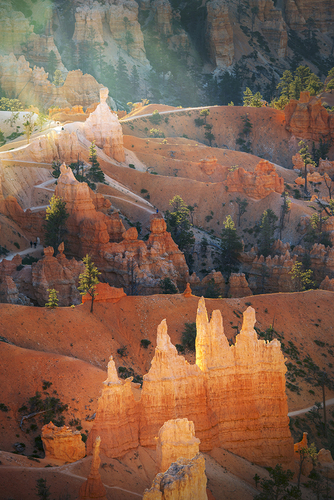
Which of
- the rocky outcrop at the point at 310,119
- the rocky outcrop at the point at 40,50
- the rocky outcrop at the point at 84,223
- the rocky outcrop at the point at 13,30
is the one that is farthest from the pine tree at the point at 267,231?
the rocky outcrop at the point at 13,30

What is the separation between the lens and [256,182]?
11438cm

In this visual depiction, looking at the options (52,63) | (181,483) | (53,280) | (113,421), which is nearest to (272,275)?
(53,280)

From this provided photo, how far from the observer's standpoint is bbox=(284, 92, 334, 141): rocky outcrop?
489ft

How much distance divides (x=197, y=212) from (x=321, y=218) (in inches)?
795

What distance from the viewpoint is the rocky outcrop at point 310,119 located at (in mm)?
149000

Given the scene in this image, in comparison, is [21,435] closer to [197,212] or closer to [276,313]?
[276,313]

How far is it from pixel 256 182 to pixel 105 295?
5606cm

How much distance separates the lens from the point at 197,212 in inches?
4513

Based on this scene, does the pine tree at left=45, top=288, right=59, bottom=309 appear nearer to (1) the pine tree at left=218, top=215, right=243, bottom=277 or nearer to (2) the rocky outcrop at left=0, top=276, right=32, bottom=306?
(2) the rocky outcrop at left=0, top=276, right=32, bottom=306

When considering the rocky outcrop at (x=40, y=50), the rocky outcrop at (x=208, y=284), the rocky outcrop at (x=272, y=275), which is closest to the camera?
the rocky outcrop at (x=208, y=284)

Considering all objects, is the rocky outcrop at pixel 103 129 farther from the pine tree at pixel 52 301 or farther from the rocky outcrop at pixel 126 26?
the rocky outcrop at pixel 126 26

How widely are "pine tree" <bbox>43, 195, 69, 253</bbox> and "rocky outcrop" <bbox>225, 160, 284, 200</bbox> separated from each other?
133 feet

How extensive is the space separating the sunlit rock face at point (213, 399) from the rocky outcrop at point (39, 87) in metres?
112

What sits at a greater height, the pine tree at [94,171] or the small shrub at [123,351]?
the pine tree at [94,171]
